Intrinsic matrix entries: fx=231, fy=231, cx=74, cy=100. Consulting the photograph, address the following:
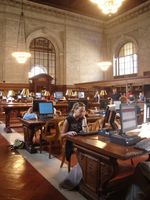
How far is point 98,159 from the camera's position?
269 cm

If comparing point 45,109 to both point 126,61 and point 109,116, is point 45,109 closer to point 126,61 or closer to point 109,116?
point 109,116

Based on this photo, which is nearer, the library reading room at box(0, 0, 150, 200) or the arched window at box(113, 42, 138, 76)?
the library reading room at box(0, 0, 150, 200)

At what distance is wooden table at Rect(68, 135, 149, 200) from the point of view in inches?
93.3

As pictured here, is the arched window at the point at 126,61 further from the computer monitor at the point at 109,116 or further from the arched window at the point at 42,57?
the computer monitor at the point at 109,116

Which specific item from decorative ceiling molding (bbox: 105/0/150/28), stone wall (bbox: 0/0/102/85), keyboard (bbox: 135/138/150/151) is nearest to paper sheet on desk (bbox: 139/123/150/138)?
keyboard (bbox: 135/138/150/151)

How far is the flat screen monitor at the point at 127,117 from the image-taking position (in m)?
2.66

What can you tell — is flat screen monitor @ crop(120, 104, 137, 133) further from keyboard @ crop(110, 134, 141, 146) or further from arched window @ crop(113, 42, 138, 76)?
arched window @ crop(113, 42, 138, 76)

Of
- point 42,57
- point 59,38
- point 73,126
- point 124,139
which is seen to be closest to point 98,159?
point 124,139

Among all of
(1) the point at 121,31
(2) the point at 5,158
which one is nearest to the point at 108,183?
(2) the point at 5,158

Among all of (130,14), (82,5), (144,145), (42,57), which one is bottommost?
(144,145)

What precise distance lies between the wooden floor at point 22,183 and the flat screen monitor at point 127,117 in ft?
4.06

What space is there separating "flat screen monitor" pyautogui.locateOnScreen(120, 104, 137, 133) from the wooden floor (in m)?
1.24

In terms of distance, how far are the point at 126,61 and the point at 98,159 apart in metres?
13.5

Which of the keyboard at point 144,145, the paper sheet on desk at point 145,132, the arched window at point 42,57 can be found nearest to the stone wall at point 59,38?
the arched window at point 42,57
